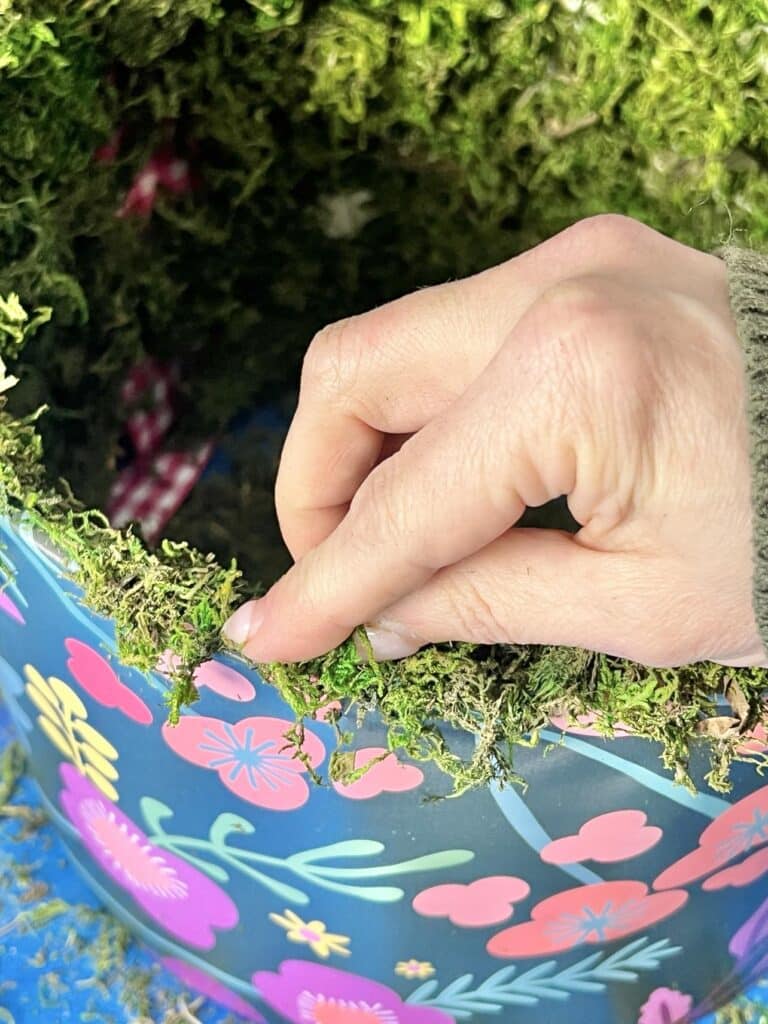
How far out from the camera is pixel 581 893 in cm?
47

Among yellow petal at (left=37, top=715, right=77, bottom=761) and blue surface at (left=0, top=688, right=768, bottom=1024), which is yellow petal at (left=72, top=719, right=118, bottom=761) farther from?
blue surface at (left=0, top=688, right=768, bottom=1024)

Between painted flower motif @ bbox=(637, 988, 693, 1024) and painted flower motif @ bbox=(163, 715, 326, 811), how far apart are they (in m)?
0.25

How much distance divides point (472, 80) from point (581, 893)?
49cm

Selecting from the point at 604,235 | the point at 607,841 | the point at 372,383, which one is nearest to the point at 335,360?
the point at 372,383

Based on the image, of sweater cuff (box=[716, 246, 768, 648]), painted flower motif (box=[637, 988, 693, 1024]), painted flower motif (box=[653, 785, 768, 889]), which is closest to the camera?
sweater cuff (box=[716, 246, 768, 648])

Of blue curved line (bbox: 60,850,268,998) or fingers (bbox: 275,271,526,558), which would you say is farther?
blue curved line (bbox: 60,850,268,998)

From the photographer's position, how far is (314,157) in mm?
741

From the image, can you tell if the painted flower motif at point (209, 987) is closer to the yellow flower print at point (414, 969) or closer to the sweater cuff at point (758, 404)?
the yellow flower print at point (414, 969)

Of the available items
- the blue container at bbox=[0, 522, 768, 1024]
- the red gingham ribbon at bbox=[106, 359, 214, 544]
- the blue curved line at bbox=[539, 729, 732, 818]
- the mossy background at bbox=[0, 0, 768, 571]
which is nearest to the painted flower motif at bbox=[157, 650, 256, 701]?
the blue container at bbox=[0, 522, 768, 1024]

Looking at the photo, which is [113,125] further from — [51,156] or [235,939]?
[235,939]

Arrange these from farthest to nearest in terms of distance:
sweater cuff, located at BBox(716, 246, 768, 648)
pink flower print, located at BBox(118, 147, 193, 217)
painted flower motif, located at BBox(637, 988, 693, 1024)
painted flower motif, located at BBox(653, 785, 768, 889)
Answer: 1. pink flower print, located at BBox(118, 147, 193, 217)
2. painted flower motif, located at BBox(637, 988, 693, 1024)
3. painted flower motif, located at BBox(653, 785, 768, 889)
4. sweater cuff, located at BBox(716, 246, 768, 648)

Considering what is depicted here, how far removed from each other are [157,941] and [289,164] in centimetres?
48

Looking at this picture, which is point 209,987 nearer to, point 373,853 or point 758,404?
point 373,853

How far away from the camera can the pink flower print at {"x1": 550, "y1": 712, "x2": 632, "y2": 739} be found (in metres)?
0.38
